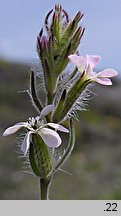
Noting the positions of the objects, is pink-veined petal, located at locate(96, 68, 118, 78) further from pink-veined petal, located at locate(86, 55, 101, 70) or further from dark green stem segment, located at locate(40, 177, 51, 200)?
dark green stem segment, located at locate(40, 177, 51, 200)

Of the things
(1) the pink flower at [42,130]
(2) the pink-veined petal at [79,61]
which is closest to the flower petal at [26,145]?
(1) the pink flower at [42,130]

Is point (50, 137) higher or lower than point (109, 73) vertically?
lower

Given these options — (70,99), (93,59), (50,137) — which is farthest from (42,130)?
→ (93,59)

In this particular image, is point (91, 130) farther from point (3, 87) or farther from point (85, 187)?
point (85, 187)

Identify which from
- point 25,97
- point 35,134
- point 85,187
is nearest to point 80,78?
point 35,134

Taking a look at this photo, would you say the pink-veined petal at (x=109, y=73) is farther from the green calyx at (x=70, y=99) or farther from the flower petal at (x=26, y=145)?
the flower petal at (x=26, y=145)

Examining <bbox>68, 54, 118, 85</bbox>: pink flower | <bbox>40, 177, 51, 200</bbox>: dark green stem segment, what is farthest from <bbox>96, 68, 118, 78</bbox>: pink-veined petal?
<bbox>40, 177, 51, 200</bbox>: dark green stem segment

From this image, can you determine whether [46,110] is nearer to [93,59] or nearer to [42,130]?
[42,130]
